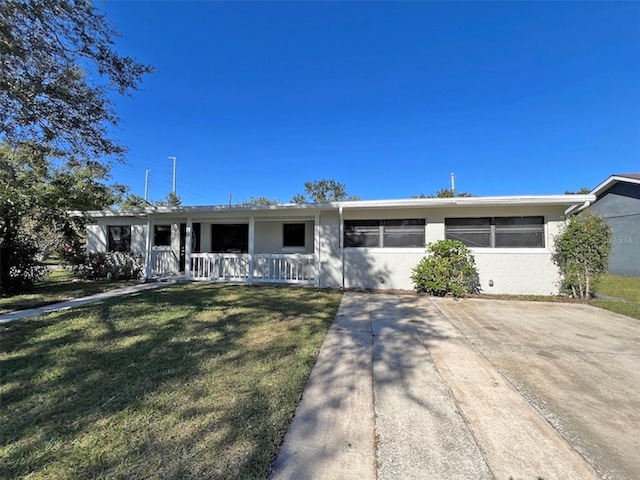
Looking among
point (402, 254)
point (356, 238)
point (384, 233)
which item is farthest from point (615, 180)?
point (356, 238)

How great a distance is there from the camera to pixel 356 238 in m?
9.01

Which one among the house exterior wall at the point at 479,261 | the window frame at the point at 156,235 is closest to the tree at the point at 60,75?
the window frame at the point at 156,235

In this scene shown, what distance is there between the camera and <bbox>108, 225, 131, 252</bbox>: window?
11344 millimetres

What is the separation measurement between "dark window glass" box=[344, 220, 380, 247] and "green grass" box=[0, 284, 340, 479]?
13.5 feet

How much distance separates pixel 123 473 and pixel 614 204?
18723 mm

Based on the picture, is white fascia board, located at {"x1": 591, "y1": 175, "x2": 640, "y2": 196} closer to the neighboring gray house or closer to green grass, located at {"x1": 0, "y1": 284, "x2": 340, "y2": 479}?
the neighboring gray house

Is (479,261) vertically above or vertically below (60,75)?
below

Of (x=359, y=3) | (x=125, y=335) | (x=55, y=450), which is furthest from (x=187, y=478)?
(x=359, y=3)

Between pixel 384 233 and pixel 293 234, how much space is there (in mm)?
3455

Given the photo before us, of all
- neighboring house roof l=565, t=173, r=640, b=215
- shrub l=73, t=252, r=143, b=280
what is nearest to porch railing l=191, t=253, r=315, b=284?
shrub l=73, t=252, r=143, b=280

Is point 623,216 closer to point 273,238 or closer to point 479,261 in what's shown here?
point 479,261

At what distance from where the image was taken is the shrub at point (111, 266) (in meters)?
10.2

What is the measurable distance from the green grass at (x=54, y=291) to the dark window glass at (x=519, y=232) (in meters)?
11.2

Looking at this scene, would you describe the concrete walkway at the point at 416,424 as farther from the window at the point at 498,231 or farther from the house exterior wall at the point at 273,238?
the house exterior wall at the point at 273,238
